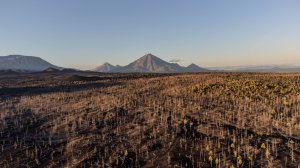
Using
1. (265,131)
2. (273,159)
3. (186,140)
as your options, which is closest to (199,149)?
(186,140)

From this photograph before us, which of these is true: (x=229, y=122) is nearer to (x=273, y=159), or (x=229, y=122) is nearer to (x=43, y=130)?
(x=273, y=159)

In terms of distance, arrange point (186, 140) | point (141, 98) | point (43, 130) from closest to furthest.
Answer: point (186, 140), point (43, 130), point (141, 98)

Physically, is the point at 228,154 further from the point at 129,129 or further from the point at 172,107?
the point at 172,107

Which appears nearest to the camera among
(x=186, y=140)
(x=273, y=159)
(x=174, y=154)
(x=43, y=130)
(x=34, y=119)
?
(x=273, y=159)

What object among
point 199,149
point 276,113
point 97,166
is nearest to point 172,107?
point 276,113

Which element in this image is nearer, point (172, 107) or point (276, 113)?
point (276, 113)

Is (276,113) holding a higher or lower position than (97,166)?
higher
